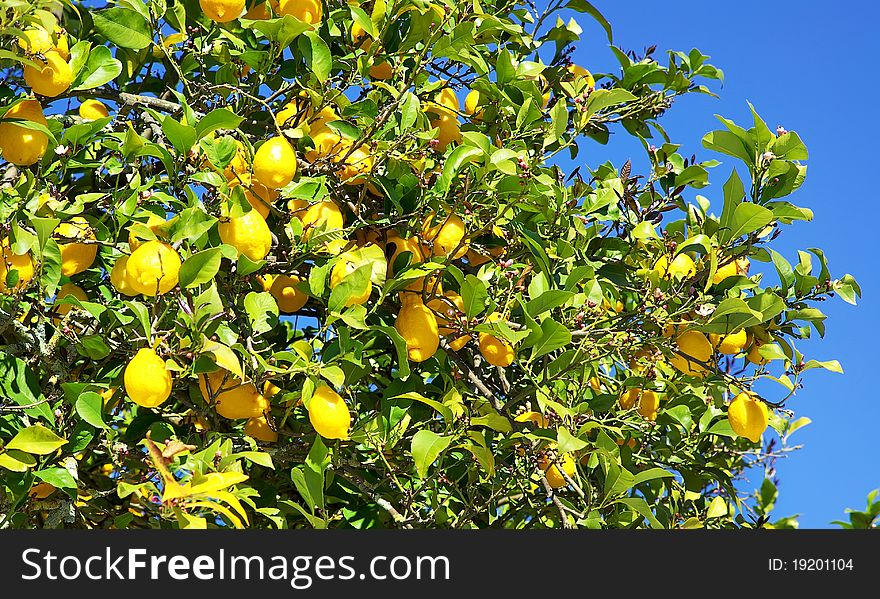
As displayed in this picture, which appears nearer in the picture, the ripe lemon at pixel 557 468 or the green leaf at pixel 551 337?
the green leaf at pixel 551 337

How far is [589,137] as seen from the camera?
1852 millimetres

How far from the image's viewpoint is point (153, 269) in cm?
116

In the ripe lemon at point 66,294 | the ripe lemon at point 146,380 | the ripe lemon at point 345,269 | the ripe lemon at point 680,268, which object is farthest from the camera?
the ripe lemon at point 680,268

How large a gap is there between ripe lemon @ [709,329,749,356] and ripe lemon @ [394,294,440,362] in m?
0.50

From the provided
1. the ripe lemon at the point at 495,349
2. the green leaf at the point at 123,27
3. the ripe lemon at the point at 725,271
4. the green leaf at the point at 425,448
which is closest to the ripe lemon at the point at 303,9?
the green leaf at the point at 123,27

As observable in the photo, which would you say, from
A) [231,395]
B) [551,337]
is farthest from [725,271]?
[231,395]

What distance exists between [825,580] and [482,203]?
839mm

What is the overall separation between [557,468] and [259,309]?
22.8 inches

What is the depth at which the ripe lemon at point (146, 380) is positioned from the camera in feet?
3.77

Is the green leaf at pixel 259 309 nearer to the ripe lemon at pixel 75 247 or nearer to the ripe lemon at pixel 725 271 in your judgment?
the ripe lemon at pixel 75 247

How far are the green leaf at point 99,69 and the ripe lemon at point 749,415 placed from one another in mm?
1140

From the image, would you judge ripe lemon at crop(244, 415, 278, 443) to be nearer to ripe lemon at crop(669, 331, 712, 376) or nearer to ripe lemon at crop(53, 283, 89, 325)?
ripe lemon at crop(53, 283, 89, 325)

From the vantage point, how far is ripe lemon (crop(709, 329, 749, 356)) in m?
1.51

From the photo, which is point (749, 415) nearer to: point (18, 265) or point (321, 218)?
point (321, 218)
